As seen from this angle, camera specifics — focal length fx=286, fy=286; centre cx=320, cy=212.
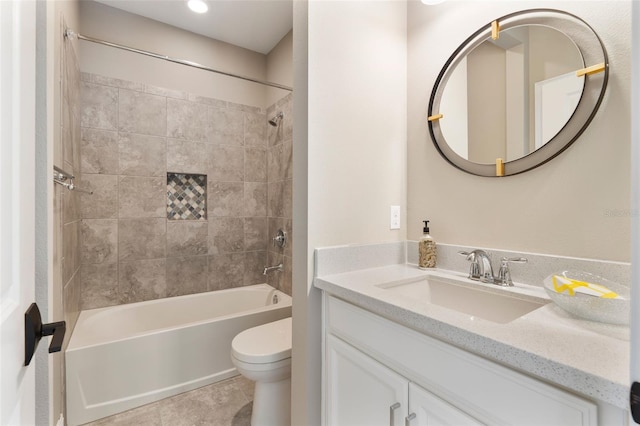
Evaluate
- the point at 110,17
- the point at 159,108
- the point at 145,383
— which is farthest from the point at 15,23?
the point at 110,17

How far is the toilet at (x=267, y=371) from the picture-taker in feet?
4.75

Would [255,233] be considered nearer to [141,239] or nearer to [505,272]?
[141,239]

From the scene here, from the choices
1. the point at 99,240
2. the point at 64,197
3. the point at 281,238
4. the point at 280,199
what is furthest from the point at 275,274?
the point at 64,197

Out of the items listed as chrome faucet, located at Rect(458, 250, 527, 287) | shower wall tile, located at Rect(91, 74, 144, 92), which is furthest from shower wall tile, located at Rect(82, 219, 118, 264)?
chrome faucet, located at Rect(458, 250, 527, 287)

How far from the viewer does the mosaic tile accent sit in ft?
8.37

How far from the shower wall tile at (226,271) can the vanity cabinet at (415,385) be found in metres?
1.79

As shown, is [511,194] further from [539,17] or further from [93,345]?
[93,345]

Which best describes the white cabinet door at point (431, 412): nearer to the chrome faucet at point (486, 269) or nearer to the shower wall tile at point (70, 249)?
the chrome faucet at point (486, 269)

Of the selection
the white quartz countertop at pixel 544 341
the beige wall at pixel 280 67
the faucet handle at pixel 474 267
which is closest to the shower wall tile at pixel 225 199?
the beige wall at pixel 280 67

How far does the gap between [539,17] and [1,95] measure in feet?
5.21

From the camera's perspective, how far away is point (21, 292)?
0.49 m

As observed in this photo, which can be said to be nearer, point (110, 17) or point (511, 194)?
point (511, 194)

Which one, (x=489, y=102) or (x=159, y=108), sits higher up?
(x=159, y=108)

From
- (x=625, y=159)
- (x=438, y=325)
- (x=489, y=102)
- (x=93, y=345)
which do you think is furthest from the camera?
(x=93, y=345)
